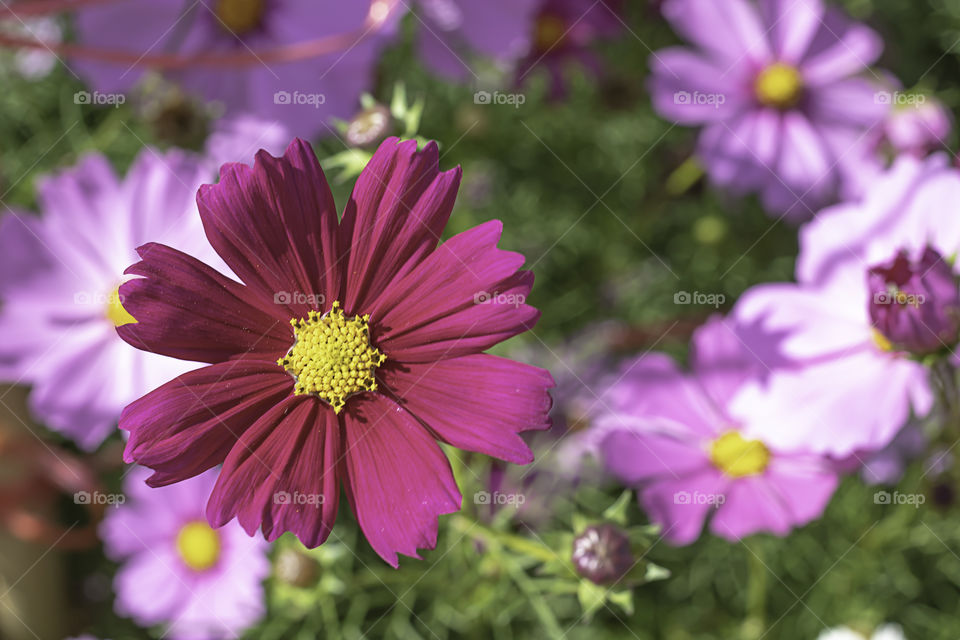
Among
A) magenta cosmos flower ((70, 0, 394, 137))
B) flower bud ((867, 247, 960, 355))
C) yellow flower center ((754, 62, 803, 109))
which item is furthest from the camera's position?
yellow flower center ((754, 62, 803, 109))

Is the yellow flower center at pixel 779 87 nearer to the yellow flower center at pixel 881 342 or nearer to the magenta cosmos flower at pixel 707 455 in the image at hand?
the magenta cosmos flower at pixel 707 455

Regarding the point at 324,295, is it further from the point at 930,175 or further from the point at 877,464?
the point at 877,464

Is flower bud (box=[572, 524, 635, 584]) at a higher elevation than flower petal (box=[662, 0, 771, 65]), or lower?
lower

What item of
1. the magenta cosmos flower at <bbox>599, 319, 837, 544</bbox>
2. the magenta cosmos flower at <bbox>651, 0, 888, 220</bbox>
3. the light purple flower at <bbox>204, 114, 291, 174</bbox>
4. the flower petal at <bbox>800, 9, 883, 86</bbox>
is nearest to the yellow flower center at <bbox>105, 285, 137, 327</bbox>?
the light purple flower at <bbox>204, 114, 291, 174</bbox>

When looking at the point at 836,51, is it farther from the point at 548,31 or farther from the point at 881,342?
the point at 881,342

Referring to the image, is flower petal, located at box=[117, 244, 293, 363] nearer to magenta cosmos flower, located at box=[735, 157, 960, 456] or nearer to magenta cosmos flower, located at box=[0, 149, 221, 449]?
magenta cosmos flower, located at box=[0, 149, 221, 449]

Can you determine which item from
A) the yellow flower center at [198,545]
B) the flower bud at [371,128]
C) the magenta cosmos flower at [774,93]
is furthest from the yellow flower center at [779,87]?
the yellow flower center at [198,545]
